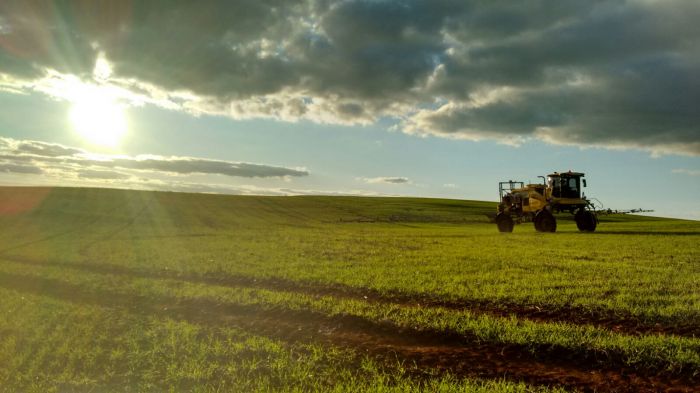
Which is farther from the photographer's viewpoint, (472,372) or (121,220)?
(121,220)

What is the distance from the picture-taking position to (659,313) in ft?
34.6

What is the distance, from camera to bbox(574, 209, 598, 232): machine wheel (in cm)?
3597

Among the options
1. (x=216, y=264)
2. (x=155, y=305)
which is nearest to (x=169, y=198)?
(x=216, y=264)

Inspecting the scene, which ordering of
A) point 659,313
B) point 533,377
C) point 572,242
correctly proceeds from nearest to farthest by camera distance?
point 533,377 < point 659,313 < point 572,242

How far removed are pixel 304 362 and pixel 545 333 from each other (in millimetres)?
4752

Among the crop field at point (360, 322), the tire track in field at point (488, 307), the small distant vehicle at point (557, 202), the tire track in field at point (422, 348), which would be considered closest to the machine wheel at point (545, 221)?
the small distant vehicle at point (557, 202)

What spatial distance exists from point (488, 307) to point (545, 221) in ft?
85.3

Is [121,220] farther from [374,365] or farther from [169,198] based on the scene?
[374,365]

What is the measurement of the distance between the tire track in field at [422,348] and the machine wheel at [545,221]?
28287 millimetres

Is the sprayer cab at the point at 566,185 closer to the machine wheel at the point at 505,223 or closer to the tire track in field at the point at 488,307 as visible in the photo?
the machine wheel at the point at 505,223

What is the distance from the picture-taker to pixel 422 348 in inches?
350

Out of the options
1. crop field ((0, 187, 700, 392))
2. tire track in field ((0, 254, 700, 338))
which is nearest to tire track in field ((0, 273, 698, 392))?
crop field ((0, 187, 700, 392))

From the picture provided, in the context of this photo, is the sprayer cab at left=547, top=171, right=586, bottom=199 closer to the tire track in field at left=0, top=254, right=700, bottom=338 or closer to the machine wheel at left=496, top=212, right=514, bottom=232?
the machine wheel at left=496, top=212, right=514, bottom=232

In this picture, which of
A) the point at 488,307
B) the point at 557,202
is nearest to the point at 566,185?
the point at 557,202
